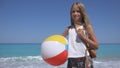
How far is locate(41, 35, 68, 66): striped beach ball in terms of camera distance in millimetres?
3063

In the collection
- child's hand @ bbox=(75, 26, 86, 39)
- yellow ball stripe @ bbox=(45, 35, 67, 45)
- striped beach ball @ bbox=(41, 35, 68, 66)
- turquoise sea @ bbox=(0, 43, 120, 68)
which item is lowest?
turquoise sea @ bbox=(0, 43, 120, 68)

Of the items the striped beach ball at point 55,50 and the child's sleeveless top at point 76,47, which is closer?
the child's sleeveless top at point 76,47

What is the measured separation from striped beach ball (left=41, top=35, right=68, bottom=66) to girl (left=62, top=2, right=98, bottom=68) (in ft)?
0.23

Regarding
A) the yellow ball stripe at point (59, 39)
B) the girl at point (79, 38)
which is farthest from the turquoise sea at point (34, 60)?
the girl at point (79, 38)

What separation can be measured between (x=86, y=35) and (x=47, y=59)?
0.50m

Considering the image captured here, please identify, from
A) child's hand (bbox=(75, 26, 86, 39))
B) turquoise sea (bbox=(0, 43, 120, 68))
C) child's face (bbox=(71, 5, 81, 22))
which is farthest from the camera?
turquoise sea (bbox=(0, 43, 120, 68))

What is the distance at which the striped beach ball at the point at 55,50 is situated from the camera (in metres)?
3.06

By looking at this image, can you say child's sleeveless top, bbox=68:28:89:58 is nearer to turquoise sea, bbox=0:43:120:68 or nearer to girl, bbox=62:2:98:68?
girl, bbox=62:2:98:68

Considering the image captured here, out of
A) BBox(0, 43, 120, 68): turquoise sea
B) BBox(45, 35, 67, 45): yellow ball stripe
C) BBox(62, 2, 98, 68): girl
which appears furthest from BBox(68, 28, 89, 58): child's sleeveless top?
BBox(0, 43, 120, 68): turquoise sea

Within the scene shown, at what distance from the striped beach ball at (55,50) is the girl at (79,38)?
0.23 feet

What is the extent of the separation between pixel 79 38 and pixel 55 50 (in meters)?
0.31

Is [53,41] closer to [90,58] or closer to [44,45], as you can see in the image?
[44,45]

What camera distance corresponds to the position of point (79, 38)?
2.96m

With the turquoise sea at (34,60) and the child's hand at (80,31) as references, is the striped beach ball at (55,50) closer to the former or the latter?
the child's hand at (80,31)
